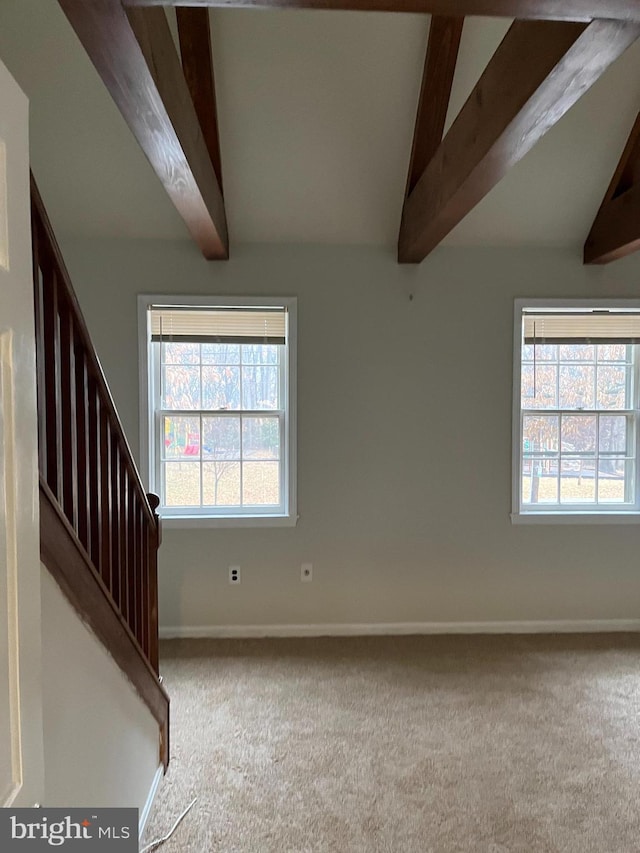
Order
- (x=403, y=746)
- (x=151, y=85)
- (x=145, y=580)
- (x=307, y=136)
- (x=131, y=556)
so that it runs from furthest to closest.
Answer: (x=307, y=136), (x=403, y=746), (x=145, y=580), (x=131, y=556), (x=151, y=85)

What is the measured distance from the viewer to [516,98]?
1585mm

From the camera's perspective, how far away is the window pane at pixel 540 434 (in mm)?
3510

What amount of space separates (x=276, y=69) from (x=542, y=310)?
211 cm

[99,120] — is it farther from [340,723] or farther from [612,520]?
[612,520]

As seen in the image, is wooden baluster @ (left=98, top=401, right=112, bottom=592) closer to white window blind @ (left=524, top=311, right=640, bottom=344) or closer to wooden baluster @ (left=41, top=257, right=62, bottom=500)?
wooden baluster @ (left=41, top=257, right=62, bottom=500)

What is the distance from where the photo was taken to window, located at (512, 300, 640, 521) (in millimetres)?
3443

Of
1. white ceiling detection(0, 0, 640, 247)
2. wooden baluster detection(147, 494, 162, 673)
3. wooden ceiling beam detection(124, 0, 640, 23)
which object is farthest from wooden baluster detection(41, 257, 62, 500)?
white ceiling detection(0, 0, 640, 247)

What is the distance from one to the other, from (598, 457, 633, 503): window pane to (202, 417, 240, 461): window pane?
2450 mm

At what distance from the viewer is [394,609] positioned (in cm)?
346

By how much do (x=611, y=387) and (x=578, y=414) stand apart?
0.29 m

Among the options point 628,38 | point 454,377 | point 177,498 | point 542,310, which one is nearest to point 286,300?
point 454,377

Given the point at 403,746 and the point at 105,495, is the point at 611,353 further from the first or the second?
the point at 105,495

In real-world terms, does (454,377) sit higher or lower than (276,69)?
lower

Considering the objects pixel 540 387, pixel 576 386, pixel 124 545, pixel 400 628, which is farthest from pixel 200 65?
pixel 400 628
